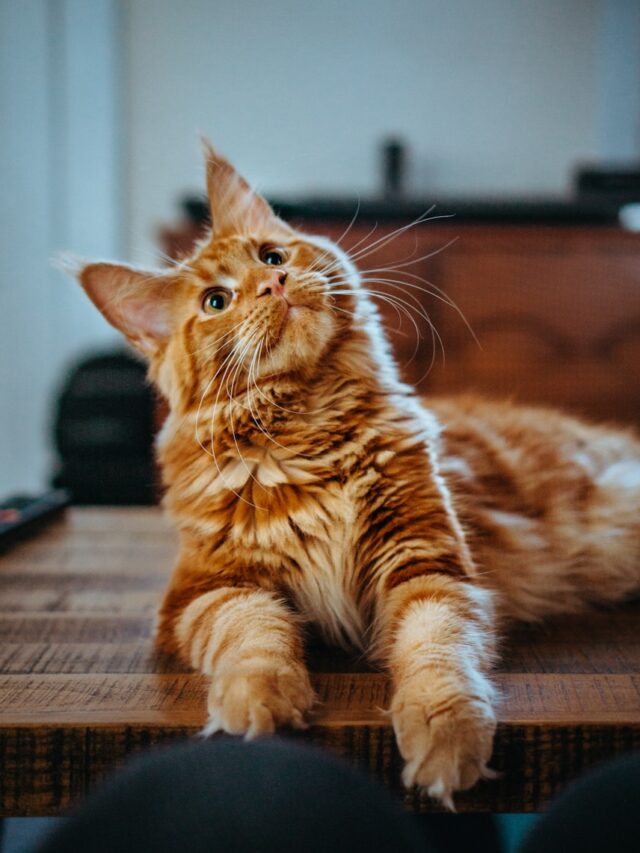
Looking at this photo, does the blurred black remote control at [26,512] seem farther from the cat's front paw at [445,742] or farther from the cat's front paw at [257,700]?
the cat's front paw at [445,742]

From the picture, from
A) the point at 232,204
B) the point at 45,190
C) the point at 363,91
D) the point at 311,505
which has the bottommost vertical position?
the point at 311,505

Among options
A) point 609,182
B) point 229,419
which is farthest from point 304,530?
point 609,182

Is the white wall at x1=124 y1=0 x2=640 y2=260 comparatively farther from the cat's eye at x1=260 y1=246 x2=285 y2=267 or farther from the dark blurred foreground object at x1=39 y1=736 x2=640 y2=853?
the dark blurred foreground object at x1=39 y1=736 x2=640 y2=853

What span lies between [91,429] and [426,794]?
2480 mm

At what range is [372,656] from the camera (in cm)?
95

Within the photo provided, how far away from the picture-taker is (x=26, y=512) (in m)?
1.73

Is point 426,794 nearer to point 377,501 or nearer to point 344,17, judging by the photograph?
point 377,501

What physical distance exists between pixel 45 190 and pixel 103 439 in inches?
48.3

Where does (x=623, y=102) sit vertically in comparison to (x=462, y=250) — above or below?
above

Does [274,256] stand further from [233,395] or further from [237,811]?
[237,811]

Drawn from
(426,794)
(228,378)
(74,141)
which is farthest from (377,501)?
(74,141)

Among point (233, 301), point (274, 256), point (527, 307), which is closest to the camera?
point (233, 301)

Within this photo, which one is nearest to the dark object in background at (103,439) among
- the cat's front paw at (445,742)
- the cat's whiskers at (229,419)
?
the cat's whiskers at (229,419)

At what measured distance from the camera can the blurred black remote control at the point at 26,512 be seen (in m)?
1.60
